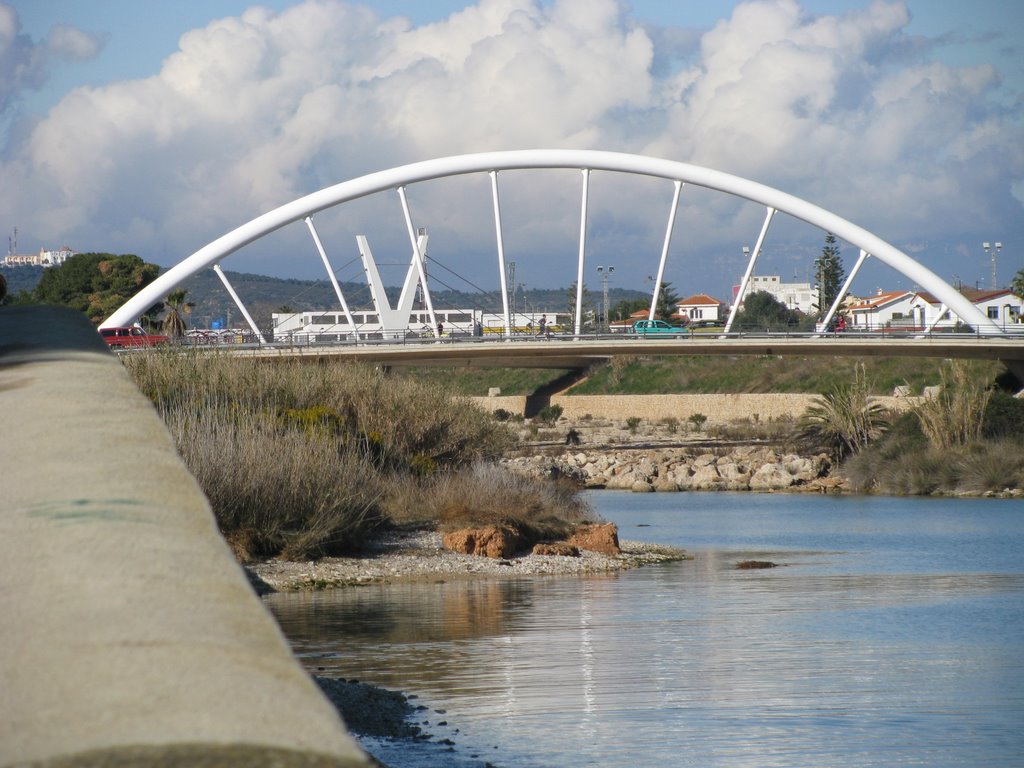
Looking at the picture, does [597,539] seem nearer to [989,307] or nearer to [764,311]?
[989,307]

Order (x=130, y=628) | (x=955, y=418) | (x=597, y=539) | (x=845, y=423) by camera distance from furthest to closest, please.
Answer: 1. (x=845, y=423)
2. (x=955, y=418)
3. (x=597, y=539)
4. (x=130, y=628)

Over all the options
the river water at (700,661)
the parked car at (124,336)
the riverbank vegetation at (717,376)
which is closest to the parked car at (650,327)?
the riverbank vegetation at (717,376)

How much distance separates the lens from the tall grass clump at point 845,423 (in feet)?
189

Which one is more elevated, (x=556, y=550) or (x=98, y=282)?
(x=98, y=282)

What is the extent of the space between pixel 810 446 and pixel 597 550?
3650cm

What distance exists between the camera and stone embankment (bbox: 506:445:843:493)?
5322 cm

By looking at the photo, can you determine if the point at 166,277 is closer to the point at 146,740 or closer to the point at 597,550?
the point at 597,550

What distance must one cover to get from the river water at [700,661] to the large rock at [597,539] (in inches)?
52.7

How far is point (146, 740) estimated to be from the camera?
236 centimetres

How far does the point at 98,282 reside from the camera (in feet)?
318

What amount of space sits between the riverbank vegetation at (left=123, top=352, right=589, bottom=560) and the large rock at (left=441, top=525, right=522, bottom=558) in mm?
1443

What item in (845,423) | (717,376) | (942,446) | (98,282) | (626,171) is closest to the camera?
(942,446)

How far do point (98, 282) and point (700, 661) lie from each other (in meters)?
89.9

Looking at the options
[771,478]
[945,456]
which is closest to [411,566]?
[945,456]
